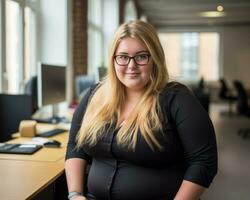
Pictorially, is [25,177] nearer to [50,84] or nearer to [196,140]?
[196,140]

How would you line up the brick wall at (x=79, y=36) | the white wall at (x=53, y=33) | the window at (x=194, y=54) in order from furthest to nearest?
the window at (x=194, y=54)
the brick wall at (x=79, y=36)
the white wall at (x=53, y=33)

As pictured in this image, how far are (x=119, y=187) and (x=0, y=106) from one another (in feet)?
5.85

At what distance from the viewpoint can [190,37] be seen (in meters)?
13.9

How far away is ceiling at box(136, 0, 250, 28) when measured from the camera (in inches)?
379

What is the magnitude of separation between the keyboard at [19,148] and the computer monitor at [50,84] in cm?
70

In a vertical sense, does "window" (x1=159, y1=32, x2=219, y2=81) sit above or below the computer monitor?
above

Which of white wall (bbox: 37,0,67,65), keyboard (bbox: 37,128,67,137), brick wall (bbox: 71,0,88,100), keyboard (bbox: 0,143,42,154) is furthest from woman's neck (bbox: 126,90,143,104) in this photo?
brick wall (bbox: 71,0,88,100)

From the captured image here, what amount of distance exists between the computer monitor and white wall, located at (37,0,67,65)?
1.40 metres

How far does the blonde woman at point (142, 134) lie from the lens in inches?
56.7

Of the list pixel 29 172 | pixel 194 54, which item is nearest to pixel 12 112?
pixel 29 172

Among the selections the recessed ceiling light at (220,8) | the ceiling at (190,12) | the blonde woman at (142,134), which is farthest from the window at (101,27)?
the blonde woman at (142,134)

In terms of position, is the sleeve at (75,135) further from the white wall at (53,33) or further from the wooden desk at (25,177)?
the white wall at (53,33)

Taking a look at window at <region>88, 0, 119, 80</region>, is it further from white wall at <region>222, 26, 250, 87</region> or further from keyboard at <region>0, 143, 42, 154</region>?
white wall at <region>222, 26, 250, 87</region>

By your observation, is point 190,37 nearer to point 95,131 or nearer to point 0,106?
point 0,106
